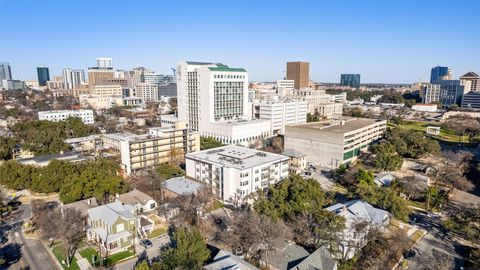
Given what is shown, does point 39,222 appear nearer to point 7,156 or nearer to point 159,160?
point 159,160

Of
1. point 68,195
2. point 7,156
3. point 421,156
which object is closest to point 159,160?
point 68,195

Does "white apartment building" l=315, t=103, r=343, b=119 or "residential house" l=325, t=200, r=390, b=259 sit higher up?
"white apartment building" l=315, t=103, r=343, b=119

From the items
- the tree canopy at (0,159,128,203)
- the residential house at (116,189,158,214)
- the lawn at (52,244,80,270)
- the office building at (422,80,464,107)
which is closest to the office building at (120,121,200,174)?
the tree canopy at (0,159,128,203)

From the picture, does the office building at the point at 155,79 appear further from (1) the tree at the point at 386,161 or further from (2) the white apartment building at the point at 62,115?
(1) the tree at the point at 386,161

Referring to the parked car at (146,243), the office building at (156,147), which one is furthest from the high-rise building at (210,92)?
the parked car at (146,243)

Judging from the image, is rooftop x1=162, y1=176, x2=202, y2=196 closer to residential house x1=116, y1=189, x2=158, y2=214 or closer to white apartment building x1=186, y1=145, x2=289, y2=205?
white apartment building x1=186, y1=145, x2=289, y2=205
